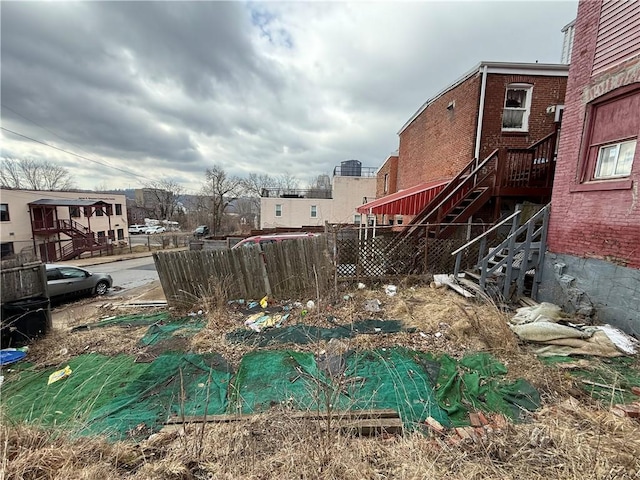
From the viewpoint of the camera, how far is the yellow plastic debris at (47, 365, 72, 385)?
3.90 m

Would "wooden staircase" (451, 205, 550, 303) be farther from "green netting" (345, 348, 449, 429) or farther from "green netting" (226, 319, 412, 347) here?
"green netting" (345, 348, 449, 429)

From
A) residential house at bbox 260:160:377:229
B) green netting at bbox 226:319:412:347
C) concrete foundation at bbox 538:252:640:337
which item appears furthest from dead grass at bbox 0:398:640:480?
residential house at bbox 260:160:377:229

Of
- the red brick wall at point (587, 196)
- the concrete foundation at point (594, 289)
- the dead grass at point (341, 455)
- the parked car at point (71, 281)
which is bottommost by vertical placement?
the parked car at point (71, 281)

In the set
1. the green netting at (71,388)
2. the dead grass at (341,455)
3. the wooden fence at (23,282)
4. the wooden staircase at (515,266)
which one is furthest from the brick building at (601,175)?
the wooden fence at (23,282)

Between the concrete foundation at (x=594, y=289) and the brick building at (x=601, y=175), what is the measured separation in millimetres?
16

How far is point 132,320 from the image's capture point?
6438mm

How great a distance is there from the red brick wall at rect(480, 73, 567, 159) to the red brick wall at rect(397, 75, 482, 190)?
417 mm

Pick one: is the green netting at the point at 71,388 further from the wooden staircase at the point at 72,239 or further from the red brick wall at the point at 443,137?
the wooden staircase at the point at 72,239

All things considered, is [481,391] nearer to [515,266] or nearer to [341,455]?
[341,455]

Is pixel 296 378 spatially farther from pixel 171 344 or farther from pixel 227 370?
pixel 171 344

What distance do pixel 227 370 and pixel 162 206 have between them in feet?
209

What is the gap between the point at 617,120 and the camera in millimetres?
4594

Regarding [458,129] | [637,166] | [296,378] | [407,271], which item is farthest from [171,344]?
[458,129]

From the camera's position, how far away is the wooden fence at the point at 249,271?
6684mm
